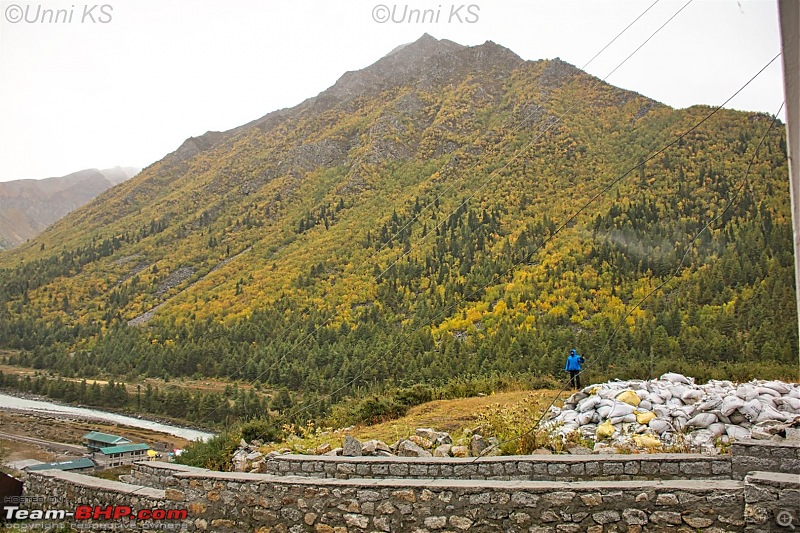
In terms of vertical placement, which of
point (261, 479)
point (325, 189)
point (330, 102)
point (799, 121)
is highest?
point (330, 102)

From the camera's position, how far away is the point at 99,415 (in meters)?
30.4

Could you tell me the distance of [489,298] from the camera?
3134 centimetres

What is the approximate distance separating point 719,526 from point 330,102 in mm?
106629

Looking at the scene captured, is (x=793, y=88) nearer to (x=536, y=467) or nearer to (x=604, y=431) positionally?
(x=536, y=467)

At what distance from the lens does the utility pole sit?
2.91m

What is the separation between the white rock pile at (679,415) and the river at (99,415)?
54.2ft

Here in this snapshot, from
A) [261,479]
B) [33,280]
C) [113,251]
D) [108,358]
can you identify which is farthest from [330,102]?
[261,479]

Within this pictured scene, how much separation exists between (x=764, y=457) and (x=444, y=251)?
1380 inches

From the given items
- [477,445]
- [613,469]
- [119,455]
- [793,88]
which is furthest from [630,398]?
[119,455]

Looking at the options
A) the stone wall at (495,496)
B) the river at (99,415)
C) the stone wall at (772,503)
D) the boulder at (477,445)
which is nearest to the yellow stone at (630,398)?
the boulder at (477,445)

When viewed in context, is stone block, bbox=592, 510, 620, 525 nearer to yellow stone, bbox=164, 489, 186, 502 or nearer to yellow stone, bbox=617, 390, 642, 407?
yellow stone, bbox=164, 489, 186, 502

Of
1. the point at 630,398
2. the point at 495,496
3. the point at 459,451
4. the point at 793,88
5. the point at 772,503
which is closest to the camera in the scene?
the point at 793,88

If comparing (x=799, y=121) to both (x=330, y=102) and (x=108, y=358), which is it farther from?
(x=330, y=102)

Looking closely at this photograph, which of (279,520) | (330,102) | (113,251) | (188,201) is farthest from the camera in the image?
(330,102)
